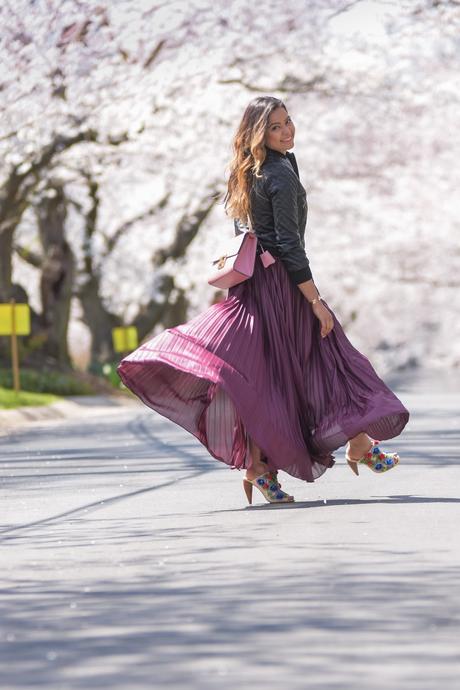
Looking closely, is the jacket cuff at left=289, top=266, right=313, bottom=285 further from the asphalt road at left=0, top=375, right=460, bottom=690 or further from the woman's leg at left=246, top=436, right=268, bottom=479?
the asphalt road at left=0, top=375, right=460, bottom=690

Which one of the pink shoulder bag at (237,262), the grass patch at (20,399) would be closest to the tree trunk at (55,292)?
the grass patch at (20,399)

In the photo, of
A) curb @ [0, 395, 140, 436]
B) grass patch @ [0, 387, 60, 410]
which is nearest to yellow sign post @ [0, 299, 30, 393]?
grass patch @ [0, 387, 60, 410]

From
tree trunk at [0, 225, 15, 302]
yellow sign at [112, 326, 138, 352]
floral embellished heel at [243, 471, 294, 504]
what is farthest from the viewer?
yellow sign at [112, 326, 138, 352]

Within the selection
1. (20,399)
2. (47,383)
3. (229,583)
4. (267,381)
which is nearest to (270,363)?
(267,381)

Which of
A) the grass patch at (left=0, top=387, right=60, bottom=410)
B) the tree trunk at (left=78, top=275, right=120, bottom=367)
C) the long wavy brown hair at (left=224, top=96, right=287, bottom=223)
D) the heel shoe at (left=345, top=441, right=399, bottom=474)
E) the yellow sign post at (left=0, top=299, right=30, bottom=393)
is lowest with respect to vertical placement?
the tree trunk at (left=78, top=275, right=120, bottom=367)

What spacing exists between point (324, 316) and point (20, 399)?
1551 cm

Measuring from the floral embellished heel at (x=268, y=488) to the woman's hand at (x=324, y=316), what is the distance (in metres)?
0.77

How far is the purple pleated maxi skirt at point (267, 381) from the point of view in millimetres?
9234

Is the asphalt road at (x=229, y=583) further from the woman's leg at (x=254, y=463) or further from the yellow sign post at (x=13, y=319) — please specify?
the yellow sign post at (x=13, y=319)

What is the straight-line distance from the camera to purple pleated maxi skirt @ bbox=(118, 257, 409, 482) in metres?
9.23

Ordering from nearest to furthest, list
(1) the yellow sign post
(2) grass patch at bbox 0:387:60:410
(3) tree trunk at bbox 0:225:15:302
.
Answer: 1. (2) grass patch at bbox 0:387:60:410
2. (1) the yellow sign post
3. (3) tree trunk at bbox 0:225:15:302

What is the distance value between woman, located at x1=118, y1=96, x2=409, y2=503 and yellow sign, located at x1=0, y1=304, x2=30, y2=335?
15.8 meters

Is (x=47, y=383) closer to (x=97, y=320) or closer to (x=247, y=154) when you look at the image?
(x=97, y=320)

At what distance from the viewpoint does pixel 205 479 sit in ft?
37.6
